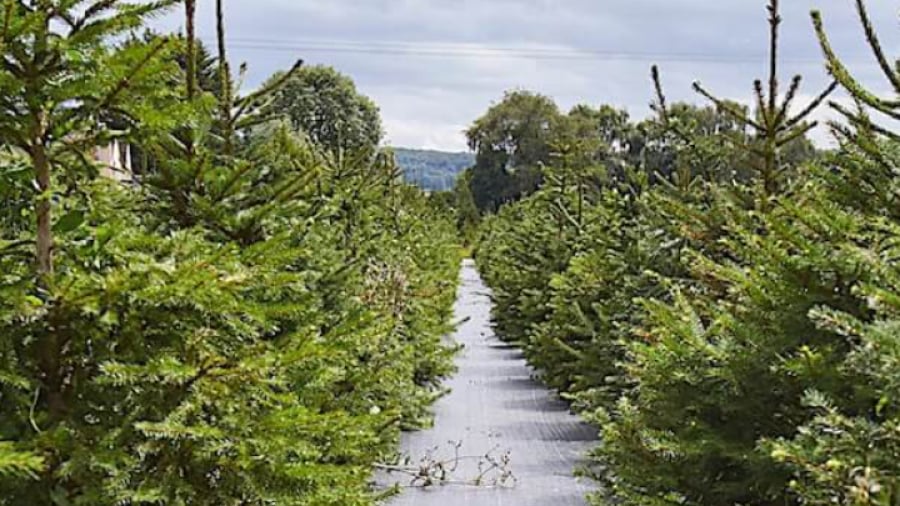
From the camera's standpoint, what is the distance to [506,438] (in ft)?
23.5

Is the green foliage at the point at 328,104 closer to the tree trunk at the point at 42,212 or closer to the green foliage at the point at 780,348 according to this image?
the green foliage at the point at 780,348

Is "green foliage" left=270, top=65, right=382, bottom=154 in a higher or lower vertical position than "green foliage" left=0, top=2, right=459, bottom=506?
higher

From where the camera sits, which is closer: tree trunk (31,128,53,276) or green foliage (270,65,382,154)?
tree trunk (31,128,53,276)

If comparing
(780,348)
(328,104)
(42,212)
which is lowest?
(780,348)

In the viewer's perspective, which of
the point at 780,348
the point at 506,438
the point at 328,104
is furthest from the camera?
the point at 328,104

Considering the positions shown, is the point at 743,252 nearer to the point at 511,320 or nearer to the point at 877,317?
the point at 877,317

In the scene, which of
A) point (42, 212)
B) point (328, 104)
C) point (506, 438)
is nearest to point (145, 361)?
point (42, 212)

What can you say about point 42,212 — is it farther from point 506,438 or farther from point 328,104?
point 328,104

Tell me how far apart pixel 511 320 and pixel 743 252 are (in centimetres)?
792

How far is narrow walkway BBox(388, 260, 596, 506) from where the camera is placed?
5.72 metres

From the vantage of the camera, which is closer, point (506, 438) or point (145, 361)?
point (145, 361)

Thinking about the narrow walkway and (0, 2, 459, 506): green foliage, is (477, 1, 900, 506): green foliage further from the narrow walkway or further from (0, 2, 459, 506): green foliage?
the narrow walkway

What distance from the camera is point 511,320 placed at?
434 inches

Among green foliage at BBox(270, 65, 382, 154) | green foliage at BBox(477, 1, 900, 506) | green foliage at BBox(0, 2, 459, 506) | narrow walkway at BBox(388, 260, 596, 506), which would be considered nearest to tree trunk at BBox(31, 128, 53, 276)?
green foliage at BBox(0, 2, 459, 506)
